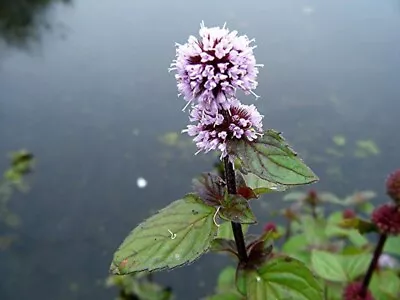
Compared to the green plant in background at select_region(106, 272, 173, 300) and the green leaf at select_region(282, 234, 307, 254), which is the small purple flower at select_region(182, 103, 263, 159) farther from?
the green plant in background at select_region(106, 272, 173, 300)

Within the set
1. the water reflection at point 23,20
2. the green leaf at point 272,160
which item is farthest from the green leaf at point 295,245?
the water reflection at point 23,20

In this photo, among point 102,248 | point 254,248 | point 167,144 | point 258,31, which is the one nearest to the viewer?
point 254,248

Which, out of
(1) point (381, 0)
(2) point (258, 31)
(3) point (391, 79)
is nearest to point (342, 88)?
(3) point (391, 79)

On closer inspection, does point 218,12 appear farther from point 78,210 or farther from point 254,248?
point 254,248

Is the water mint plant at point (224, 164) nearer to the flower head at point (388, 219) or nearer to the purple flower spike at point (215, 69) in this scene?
the purple flower spike at point (215, 69)

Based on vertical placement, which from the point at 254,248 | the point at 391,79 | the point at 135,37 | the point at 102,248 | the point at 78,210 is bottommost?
the point at 254,248
